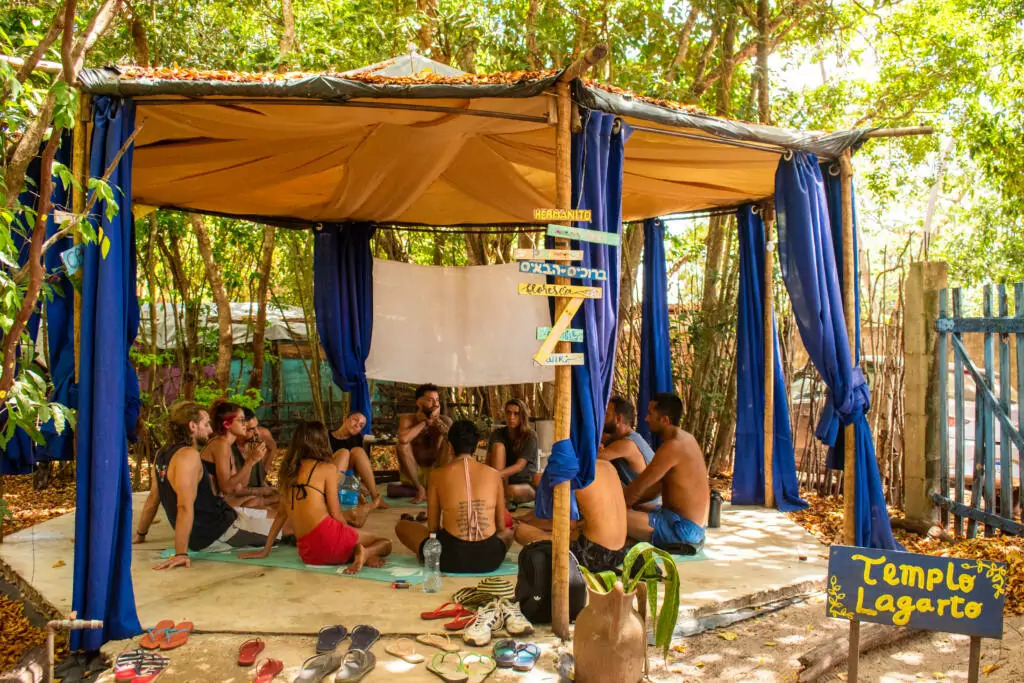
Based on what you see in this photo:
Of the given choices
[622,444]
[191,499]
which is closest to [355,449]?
[191,499]

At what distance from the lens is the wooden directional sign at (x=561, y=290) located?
151 inches

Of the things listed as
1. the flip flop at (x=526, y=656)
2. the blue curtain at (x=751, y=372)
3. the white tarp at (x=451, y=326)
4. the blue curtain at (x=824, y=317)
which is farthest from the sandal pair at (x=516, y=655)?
the white tarp at (x=451, y=326)

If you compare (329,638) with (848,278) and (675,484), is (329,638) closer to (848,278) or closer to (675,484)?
(675,484)

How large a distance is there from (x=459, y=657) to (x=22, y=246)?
2.94 meters

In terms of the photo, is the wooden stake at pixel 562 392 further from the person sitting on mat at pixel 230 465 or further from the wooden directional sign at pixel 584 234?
the person sitting on mat at pixel 230 465

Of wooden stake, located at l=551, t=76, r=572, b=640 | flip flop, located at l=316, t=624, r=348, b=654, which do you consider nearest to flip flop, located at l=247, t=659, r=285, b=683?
flip flop, located at l=316, t=624, r=348, b=654

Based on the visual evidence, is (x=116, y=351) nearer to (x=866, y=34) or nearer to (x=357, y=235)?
(x=357, y=235)

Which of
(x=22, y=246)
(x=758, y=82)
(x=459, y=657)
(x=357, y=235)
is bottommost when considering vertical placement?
(x=459, y=657)

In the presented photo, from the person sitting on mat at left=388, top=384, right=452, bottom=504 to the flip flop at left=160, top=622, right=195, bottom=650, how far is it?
3.08 m

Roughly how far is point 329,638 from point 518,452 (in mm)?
3036

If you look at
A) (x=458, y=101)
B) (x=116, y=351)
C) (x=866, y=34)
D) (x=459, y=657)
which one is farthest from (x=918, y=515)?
(x=866, y=34)

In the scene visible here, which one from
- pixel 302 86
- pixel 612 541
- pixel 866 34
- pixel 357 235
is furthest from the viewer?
pixel 866 34

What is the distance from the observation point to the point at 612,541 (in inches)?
171

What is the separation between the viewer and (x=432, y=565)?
14.6 ft
